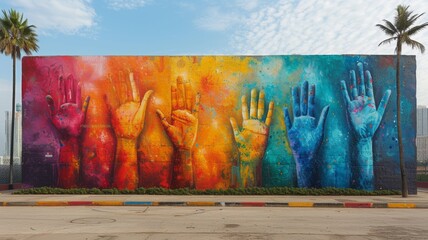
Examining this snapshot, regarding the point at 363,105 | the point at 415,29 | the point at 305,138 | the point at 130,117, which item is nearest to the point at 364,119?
the point at 363,105

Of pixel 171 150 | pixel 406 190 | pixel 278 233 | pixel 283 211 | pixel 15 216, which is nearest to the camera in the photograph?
pixel 278 233

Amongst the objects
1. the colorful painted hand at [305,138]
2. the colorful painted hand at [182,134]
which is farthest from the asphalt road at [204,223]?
the colorful painted hand at [305,138]

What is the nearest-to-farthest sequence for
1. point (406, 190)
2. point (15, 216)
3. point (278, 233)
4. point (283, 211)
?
point (278, 233) → point (15, 216) → point (283, 211) → point (406, 190)

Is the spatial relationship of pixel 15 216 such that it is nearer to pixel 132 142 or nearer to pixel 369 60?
pixel 132 142

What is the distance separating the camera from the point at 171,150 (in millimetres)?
19562

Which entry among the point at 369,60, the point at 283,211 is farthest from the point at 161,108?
the point at 369,60

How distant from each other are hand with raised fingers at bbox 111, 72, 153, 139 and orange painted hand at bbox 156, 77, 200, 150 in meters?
0.91

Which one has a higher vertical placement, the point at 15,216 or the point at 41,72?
the point at 41,72

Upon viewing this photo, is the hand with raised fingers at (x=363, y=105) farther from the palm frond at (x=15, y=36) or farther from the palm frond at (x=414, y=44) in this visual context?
the palm frond at (x=15, y=36)

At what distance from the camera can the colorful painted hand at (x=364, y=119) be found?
1962cm

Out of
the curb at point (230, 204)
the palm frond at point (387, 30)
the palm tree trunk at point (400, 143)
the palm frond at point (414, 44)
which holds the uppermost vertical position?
the palm frond at point (387, 30)

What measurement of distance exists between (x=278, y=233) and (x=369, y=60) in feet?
45.4

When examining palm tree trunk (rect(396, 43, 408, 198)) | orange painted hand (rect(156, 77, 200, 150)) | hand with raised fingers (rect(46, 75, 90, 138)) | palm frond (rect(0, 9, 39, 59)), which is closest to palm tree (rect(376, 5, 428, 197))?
palm tree trunk (rect(396, 43, 408, 198))

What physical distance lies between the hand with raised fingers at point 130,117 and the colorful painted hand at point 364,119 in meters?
10.4
